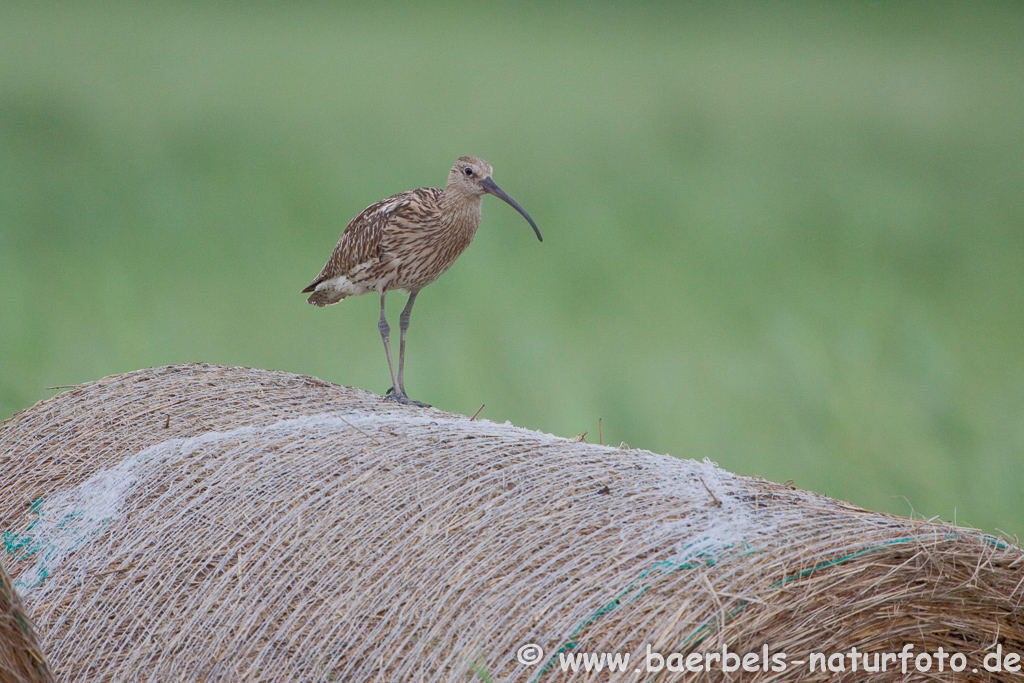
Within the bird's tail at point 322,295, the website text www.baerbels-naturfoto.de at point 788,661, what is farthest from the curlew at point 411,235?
the website text www.baerbels-naturfoto.de at point 788,661

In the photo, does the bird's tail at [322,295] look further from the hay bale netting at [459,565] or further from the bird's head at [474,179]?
the hay bale netting at [459,565]

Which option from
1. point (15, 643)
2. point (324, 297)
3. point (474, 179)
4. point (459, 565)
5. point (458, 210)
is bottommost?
point (15, 643)

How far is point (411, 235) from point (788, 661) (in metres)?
3.13

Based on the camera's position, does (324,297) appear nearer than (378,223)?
No

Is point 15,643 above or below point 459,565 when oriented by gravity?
below

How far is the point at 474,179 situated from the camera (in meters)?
4.98

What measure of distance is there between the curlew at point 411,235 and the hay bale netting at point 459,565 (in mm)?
1612

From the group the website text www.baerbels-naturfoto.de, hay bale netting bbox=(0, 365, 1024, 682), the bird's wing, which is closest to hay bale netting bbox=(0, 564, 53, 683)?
hay bale netting bbox=(0, 365, 1024, 682)

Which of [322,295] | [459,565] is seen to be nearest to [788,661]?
[459,565]

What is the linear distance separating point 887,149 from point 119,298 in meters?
9.37

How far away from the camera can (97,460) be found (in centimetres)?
373

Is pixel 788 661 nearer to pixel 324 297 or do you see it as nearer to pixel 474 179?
pixel 474 179

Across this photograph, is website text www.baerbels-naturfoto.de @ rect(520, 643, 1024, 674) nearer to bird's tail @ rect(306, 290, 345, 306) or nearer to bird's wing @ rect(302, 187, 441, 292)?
bird's wing @ rect(302, 187, 441, 292)

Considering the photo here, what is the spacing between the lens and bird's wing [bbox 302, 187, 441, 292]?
505 centimetres
